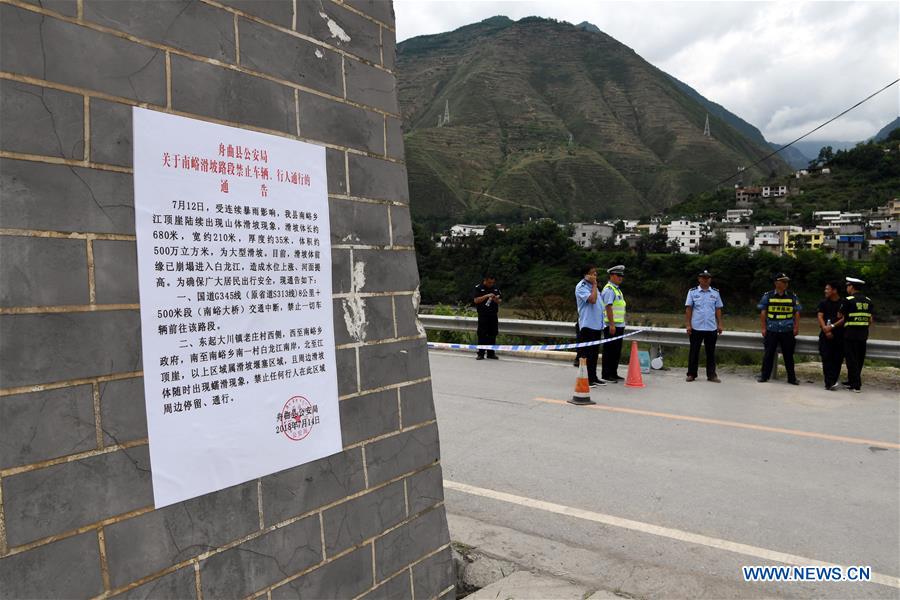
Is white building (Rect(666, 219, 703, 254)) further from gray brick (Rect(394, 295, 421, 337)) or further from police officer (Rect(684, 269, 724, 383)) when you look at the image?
gray brick (Rect(394, 295, 421, 337))

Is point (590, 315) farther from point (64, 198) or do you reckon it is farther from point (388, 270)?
point (64, 198)

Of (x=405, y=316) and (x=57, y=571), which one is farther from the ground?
(x=405, y=316)

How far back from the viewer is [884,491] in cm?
473

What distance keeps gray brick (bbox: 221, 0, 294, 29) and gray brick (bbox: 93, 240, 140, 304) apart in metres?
0.97

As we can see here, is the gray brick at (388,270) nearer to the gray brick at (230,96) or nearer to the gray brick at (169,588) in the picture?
the gray brick at (230,96)

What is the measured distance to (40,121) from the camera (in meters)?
1.63

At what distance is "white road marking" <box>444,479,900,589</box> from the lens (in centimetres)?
369

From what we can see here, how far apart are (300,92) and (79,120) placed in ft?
2.89

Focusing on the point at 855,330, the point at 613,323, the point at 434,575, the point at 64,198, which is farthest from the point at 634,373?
the point at 64,198

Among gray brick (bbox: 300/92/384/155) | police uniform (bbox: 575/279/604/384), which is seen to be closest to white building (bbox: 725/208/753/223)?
police uniform (bbox: 575/279/604/384)

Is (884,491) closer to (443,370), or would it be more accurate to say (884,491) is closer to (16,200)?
(16,200)

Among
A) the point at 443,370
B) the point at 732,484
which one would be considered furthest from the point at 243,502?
the point at 443,370

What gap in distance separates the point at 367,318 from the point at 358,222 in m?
0.43

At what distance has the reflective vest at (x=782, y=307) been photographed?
8773 millimetres
